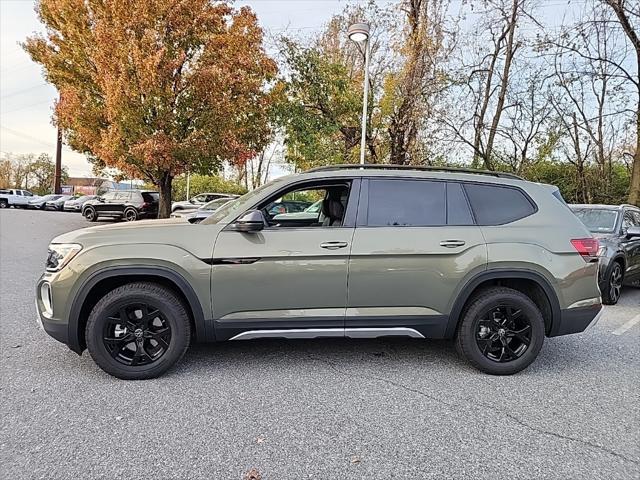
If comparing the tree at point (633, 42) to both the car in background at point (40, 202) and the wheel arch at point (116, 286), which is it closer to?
the wheel arch at point (116, 286)

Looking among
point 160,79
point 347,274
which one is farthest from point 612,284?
point 160,79

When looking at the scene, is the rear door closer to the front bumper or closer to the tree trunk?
the front bumper

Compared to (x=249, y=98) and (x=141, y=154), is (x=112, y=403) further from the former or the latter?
(x=249, y=98)

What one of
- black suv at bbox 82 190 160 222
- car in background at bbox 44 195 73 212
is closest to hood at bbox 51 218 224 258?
black suv at bbox 82 190 160 222

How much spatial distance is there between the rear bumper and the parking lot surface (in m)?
0.40

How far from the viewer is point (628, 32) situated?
1270 cm

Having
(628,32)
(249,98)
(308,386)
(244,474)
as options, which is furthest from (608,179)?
(244,474)

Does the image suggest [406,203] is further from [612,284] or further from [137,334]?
[612,284]

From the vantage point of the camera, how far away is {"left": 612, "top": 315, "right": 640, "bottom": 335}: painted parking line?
17.1 feet

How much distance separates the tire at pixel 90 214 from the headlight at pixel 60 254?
20.3 metres

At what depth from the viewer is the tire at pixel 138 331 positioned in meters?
3.38

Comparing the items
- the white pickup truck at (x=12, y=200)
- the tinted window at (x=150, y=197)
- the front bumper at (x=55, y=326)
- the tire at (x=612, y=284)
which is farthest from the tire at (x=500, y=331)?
the white pickup truck at (x=12, y=200)

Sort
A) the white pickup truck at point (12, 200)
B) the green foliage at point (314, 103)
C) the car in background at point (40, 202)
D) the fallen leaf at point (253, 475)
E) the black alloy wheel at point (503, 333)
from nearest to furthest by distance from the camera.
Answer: the fallen leaf at point (253, 475), the black alloy wheel at point (503, 333), the green foliage at point (314, 103), the car in background at point (40, 202), the white pickup truck at point (12, 200)

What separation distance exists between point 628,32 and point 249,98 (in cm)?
1177
